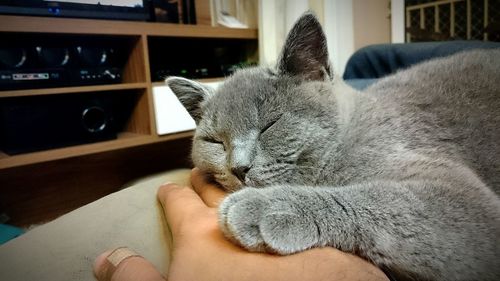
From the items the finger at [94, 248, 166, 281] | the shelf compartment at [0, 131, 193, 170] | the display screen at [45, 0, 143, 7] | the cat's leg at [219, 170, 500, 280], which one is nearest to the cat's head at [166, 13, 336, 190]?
the cat's leg at [219, 170, 500, 280]

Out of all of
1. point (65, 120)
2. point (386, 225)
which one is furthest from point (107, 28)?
point (386, 225)

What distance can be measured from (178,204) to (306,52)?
442 mm

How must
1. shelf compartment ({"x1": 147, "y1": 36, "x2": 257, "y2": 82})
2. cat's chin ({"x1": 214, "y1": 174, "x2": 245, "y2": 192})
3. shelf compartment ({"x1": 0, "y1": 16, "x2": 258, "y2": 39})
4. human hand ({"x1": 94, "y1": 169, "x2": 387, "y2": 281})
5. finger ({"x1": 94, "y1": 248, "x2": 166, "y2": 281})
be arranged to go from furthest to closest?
shelf compartment ({"x1": 147, "y1": 36, "x2": 257, "y2": 82}), shelf compartment ({"x1": 0, "y1": 16, "x2": 258, "y2": 39}), cat's chin ({"x1": 214, "y1": 174, "x2": 245, "y2": 192}), finger ({"x1": 94, "y1": 248, "x2": 166, "y2": 281}), human hand ({"x1": 94, "y1": 169, "x2": 387, "y2": 281})

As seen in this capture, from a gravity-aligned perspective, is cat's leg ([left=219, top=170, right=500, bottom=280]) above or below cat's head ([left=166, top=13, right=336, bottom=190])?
below

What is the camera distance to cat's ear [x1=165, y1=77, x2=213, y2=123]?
3.16 feet

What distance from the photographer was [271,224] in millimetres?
528

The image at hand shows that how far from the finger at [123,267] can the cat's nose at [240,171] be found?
229 mm

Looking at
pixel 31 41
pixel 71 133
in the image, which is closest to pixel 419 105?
pixel 71 133

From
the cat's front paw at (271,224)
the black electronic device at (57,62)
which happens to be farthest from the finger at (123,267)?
the black electronic device at (57,62)

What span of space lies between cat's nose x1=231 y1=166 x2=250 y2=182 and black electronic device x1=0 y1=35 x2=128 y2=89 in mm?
1306

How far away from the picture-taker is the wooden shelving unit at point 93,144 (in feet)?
5.16

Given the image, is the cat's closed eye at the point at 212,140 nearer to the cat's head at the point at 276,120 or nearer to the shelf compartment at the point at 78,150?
the cat's head at the point at 276,120

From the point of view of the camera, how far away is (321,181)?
28.2 inches

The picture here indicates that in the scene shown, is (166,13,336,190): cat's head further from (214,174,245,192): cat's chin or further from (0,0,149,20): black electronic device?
(0,0,149,20): black electronic device
